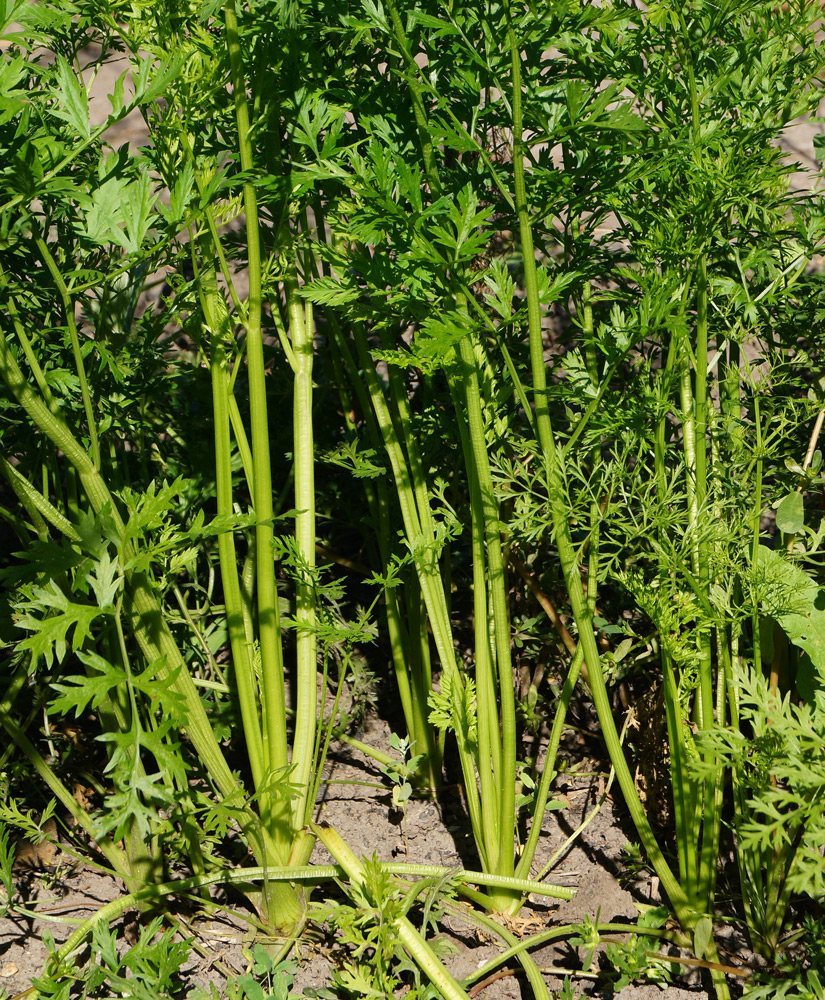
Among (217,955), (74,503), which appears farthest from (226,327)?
(217,955)

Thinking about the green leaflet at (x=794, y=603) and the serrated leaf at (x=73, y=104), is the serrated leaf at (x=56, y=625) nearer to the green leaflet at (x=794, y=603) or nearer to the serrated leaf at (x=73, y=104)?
the serrated leaf at (x=73, y=104)

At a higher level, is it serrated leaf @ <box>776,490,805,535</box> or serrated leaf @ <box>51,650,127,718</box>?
serrated leaf @ <box>776,490,805,535</box>

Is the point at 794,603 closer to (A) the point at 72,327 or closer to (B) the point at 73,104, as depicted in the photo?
(A) the point at 72,327

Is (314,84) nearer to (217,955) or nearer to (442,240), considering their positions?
(442,240)

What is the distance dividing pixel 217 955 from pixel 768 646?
3.48ft

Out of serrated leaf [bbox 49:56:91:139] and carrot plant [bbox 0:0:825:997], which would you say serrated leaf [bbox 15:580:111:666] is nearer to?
carrot plant [bbox 0:0:825:997]

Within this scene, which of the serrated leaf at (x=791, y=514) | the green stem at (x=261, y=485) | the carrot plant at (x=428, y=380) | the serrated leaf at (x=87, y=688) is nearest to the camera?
the serrated leaf at (x=87, y=688)

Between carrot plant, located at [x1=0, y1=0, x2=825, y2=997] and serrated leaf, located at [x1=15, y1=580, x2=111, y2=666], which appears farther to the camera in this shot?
carrot plant, located at [x1=0, y1=0, x2=825, y2=997]

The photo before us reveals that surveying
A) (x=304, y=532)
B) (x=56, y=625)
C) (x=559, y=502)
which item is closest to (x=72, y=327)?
(x=56, y=625)

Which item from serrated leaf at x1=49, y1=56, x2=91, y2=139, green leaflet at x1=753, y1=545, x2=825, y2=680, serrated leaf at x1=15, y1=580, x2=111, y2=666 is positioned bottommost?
green leaflet at x1=753, y1=545, x2=825, y2=680

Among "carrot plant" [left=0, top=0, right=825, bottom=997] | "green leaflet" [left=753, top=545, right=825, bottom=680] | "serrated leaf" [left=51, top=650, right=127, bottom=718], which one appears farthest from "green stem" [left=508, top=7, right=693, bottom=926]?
"serrated leaf" [left=51, top=650, right=127, bottom=718]

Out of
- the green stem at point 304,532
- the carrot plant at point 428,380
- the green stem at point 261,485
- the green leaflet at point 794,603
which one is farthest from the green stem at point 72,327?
the green leaflet at point 794,603

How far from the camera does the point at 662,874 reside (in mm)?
1410

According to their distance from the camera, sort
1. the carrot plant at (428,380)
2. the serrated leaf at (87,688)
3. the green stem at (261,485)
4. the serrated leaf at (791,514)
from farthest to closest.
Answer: the serrated leaf at (791,514) < the green stem at (261,485) < the carrot plant at (428,380) < the serrated leaf at (87,688)
